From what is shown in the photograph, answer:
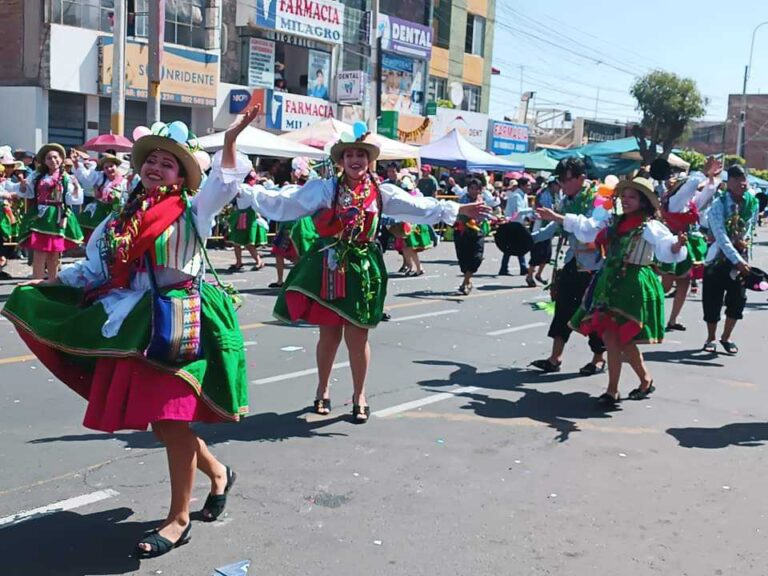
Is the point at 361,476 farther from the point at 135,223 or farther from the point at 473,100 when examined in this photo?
the point at 473,100

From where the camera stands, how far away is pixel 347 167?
628 cm

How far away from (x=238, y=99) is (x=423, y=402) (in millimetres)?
22199

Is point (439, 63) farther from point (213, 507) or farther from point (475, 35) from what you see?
point (213, 507)

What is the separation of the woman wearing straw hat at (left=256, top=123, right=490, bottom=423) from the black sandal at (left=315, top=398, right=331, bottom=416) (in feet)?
0.81

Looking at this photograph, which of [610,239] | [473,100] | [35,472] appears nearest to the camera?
[35,472]

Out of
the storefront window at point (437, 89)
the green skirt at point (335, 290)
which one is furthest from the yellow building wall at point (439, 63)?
the green skirt at point (335, 290)

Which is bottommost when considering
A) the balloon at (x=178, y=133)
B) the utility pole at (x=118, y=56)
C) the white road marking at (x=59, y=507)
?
the white road marking at (x=59, y=507)

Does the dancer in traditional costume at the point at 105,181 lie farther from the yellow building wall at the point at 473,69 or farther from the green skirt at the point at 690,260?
the yellow building wall at the point at 473,69

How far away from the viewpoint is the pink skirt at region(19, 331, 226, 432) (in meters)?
3.95

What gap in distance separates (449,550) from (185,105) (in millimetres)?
24141

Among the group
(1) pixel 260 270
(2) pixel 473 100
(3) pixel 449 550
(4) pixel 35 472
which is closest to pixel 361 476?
(3) pixel 449 550

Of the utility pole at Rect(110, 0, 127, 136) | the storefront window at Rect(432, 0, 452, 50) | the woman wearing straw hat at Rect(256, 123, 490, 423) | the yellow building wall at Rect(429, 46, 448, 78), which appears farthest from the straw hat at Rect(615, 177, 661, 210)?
the storefront window at Rect(432, 0, 452, 50)

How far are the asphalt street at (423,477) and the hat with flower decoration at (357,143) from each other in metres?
1.89

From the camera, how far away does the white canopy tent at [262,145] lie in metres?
18.5
